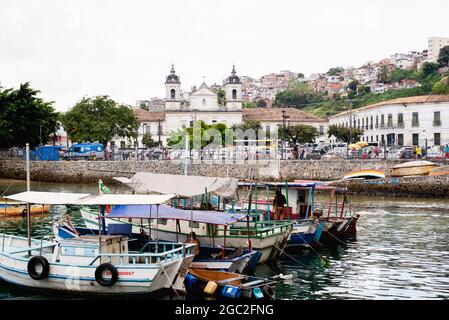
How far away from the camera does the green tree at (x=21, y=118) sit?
52031 mm

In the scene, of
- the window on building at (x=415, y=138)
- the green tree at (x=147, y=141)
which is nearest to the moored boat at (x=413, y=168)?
the window on building at (x=415, y=138)

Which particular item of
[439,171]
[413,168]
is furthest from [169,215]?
[413,168]

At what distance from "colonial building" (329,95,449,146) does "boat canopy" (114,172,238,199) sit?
4045cm

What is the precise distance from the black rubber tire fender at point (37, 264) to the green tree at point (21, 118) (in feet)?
117

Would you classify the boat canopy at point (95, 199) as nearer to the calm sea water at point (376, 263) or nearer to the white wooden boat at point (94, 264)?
the white wooden boat at point (94, 264)

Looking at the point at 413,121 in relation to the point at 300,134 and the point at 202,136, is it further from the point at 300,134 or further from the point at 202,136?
the point at 202,136

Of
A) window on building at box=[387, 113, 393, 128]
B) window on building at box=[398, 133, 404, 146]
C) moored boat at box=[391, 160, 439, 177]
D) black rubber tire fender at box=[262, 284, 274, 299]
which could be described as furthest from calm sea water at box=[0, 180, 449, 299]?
window on building at box=[387, 113, 393, 128]

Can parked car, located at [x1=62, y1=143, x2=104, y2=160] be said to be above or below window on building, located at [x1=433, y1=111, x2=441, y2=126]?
below

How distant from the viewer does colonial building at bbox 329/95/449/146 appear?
6059 centimetres

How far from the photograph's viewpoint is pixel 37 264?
17.4m

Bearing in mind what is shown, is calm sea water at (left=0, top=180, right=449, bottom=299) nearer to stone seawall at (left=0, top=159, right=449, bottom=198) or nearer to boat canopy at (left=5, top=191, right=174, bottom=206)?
boat canopy at (left=5, top=191, right=174, bottom=206)

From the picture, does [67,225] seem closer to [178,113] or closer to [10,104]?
[10,104]
